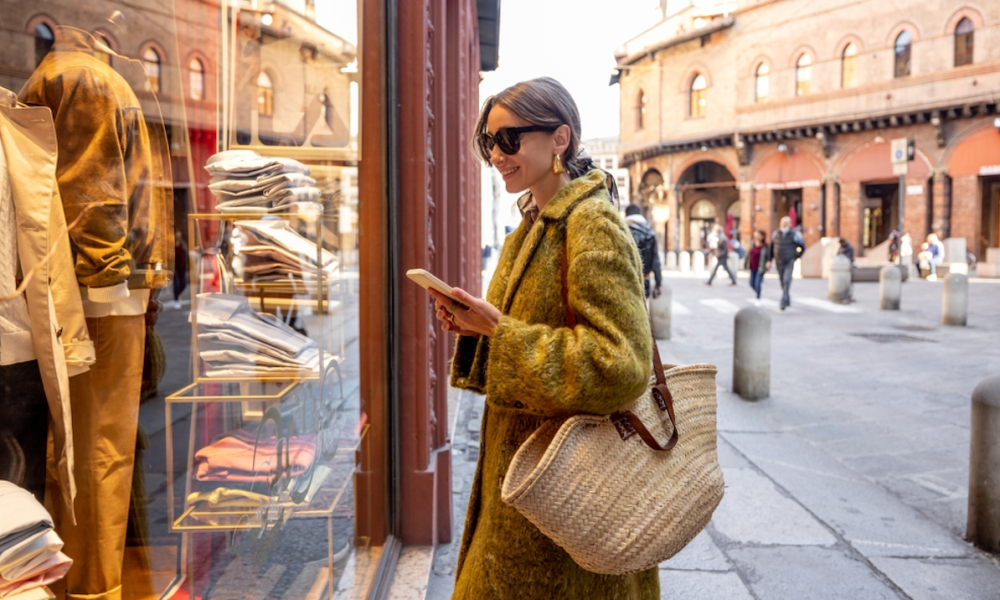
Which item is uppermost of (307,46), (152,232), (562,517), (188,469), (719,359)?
(307,46)

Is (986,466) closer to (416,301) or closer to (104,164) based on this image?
(416,301)

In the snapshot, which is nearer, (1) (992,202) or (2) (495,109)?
(2) (495,109)

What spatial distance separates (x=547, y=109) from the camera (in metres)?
1.83

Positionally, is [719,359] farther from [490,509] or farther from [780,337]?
[490,509]

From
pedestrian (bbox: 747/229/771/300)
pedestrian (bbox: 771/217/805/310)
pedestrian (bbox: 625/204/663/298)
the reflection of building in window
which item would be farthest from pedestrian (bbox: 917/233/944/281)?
pedestrian (bbox: 625/204/663/298)

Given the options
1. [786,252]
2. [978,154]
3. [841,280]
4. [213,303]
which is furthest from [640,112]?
[213,303]

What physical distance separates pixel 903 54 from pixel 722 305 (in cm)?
1986

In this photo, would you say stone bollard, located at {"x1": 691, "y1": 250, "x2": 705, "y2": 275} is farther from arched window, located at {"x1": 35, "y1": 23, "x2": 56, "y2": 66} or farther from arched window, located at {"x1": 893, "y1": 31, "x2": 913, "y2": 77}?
arched window, located at {"x1": 35, "y1": 23, "x2": 56, "y2": 66}

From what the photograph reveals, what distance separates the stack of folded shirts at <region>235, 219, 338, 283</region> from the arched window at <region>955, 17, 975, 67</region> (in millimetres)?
32376

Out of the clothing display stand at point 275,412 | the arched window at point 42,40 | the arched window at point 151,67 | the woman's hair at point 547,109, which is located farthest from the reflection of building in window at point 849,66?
the arched window at point 42,40

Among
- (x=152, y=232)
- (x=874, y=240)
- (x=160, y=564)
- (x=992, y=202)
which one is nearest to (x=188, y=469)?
(x=160, y=564)

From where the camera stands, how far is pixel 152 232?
2146mm

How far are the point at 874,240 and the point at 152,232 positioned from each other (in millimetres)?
38465

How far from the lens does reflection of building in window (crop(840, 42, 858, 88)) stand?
3195cm
